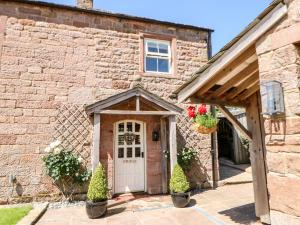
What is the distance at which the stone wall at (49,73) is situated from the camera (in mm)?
6750

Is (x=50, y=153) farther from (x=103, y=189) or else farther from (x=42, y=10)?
(x=42, y=10)

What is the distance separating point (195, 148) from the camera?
27.4 feet

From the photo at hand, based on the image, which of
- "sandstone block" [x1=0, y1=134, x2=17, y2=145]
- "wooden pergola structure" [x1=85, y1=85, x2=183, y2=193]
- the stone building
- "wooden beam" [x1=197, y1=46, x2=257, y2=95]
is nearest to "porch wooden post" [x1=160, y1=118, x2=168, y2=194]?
"wooden pergola structure" [x1=85, y1=85, x2=183, y2=193]

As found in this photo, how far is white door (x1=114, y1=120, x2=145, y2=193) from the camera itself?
759cm

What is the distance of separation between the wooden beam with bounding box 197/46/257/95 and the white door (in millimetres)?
4170

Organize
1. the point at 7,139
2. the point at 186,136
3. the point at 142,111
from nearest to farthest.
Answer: the point at 7,139 → the point at 142,111 → the point at 186,136

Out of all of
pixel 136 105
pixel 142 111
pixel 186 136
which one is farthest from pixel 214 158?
pixel 136 105

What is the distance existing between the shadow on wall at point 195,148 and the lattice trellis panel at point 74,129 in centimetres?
305

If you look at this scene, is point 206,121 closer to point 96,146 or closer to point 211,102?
point 211,102

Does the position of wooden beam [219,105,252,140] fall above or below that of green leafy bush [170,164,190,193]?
above

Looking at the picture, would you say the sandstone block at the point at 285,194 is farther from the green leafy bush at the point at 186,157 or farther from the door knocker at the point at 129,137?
the door knocker at the point at 129,137

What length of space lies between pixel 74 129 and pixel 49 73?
188 centimetres

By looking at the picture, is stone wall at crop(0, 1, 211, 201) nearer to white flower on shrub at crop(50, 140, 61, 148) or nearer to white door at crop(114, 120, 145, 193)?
white flower on shrub at crop(50, 140, 61, 148)

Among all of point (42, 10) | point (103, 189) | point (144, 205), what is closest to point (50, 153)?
point (103, 189)
